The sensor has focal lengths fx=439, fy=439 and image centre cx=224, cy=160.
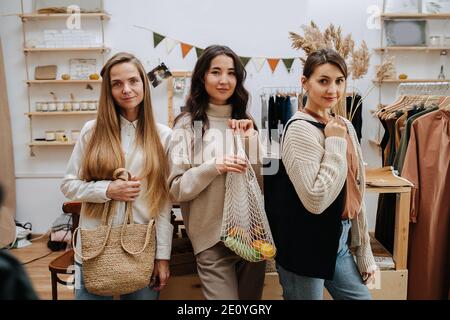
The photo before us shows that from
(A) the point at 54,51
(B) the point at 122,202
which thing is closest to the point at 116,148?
(B) the point at 122,202

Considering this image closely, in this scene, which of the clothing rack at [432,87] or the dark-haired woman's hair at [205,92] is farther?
A: the clothing rack at [432,87]

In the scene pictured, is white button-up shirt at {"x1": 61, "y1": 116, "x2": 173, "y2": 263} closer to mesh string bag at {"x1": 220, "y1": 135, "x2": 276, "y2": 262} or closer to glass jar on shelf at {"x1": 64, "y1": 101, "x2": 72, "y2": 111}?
mesh string bag at {"x1": 220, "y1": 135, "x2": 276, "y2": 262}

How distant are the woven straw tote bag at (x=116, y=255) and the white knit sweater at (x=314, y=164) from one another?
0.49 metres

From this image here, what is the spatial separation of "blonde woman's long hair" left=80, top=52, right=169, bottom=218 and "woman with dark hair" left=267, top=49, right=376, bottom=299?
388 millimetres

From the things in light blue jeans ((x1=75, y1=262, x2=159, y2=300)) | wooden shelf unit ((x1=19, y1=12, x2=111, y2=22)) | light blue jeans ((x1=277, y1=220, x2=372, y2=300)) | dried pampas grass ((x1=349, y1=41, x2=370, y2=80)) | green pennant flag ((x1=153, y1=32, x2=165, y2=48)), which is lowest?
light blue jeans ((x1=75, y1=262, x2=159, y2=300))

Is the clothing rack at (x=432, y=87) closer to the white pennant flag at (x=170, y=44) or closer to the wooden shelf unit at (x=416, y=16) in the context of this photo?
the wooden shelf unit at (x=416, y=16)

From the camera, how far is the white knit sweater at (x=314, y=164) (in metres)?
1.11

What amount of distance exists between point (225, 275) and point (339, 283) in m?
0.33

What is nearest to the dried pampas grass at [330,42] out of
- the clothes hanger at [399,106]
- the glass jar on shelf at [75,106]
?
the clothes hanger at [399,106]

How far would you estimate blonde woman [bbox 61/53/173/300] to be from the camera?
1.32 m

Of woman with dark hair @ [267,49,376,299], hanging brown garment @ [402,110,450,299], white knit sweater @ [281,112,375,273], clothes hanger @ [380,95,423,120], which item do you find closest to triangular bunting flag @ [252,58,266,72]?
clothes hanger @ [380,95,423,120]

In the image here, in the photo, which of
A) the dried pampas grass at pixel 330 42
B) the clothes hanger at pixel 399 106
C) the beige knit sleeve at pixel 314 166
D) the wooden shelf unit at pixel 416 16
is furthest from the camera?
the wooden shelf unit at pixel 416 16

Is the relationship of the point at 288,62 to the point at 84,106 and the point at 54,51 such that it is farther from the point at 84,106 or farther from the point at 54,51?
the point at 54,51

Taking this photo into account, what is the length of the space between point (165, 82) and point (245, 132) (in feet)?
8.50
